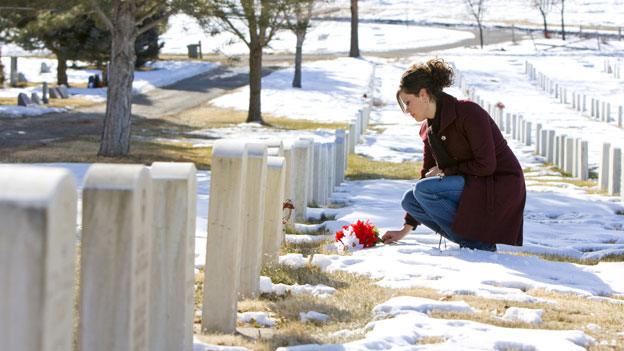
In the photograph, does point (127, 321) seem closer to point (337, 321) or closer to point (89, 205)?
point (89, 205)

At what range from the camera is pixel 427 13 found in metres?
119

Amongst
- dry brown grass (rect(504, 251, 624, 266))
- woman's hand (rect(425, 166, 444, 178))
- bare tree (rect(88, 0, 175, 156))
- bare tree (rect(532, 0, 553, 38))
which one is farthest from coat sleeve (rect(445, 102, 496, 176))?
bare tree (rect(532, 0, 553, 38))

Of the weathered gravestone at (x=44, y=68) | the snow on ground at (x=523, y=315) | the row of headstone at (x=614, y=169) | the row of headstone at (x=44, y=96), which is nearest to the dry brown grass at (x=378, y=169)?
the row of headstone at (x=614, y=169)

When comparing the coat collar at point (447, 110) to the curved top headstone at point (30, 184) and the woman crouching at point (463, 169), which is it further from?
the curved top headstone at point (30, 184)

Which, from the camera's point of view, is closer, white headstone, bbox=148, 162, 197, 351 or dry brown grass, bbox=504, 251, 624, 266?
white headstone, bbox=148, 162, 197, 351

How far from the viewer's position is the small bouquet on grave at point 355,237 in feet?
29.4

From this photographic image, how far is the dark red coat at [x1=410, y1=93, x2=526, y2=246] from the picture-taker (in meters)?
8.41

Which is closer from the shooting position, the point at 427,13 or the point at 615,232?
the point at 615,232

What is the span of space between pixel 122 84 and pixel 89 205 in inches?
695

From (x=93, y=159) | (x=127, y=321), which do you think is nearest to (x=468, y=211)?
(x=127, y=321)

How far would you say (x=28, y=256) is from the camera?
3020 millimetres

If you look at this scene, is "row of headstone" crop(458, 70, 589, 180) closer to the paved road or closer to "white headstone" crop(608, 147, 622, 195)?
"white headstone" crop(608, 147, 622, 195)

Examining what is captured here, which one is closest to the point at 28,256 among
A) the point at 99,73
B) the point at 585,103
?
the point at 585,103

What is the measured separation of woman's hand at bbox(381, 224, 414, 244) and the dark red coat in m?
0.59
